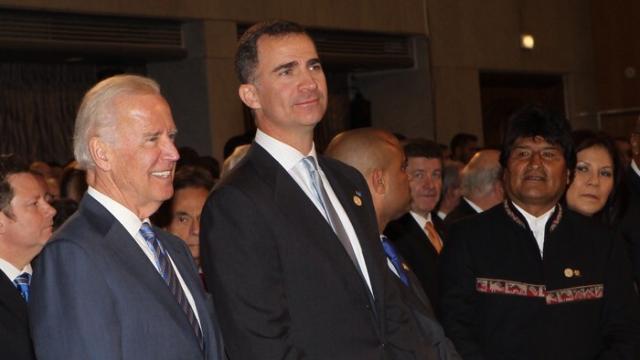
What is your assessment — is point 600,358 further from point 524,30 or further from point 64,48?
point 524,30

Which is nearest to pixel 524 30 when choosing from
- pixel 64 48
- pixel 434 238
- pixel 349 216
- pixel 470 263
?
pixel 64 48

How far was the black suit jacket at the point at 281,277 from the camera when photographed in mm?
2873

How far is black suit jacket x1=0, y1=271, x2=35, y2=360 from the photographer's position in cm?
324

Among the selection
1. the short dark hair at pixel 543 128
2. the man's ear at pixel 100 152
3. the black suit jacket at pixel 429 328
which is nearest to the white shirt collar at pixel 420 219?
the short dark hair at pixel 543 128

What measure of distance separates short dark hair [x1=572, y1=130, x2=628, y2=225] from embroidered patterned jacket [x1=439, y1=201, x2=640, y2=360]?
3.53 feet

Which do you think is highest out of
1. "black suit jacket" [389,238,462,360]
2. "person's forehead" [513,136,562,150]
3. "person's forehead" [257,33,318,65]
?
"person's forehead" [257,33,318,65]

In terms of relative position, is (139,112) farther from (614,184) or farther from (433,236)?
(614,184)

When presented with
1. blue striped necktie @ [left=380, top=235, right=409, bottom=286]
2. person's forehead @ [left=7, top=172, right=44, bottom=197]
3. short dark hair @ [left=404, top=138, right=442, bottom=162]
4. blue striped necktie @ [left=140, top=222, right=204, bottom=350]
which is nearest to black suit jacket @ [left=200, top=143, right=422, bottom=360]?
blue striped necktie @ [left=140, top=222, right=204, bottom=350]

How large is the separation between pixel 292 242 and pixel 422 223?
2.42m

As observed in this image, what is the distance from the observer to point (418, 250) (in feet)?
16.4

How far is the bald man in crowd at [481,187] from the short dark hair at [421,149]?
0.52 metres

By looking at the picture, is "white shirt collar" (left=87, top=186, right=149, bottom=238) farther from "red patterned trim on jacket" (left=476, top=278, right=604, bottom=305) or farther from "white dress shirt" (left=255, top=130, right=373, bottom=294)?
"red patterned trim on jacket" (left=476, top=278, right=604, bottom=305)

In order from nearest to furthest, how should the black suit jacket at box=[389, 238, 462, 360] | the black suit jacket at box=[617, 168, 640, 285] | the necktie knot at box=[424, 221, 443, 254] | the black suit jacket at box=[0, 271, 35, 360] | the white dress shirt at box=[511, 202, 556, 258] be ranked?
the black suit jacket at box=[0, 271, 35, 360]
the black suit jacket at box=[389, 238, 462, 360]
the white dress shirt at box=[511, 202, 556, 258]
the black suit jacket at box=[617, 168, 640, 285]
the necktie knot at box=[424, 221, 443, 254]

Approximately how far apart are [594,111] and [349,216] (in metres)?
11.2
